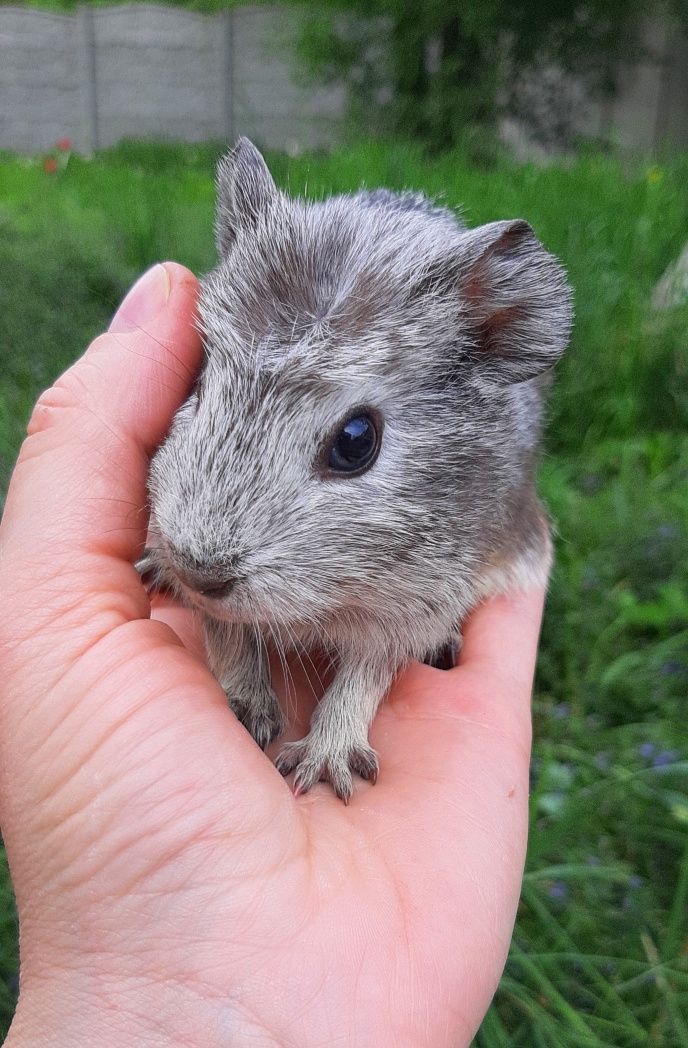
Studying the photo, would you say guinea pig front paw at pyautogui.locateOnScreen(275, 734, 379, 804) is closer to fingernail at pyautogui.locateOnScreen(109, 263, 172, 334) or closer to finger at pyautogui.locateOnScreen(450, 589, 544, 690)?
finger at pyautogui.locateOnScreen(450, 589, 544, 690)

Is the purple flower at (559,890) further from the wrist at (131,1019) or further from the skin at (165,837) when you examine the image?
the wrist at (131,1019)

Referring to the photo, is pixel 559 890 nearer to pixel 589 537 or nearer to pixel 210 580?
pixel 210 580

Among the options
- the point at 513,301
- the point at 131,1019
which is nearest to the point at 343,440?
the point at 513,301

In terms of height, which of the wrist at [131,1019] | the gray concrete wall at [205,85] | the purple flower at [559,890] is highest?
the gray concrete wall at [205,85]

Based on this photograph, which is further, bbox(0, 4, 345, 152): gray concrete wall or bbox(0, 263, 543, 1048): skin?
bbox(0, 4, 345, 152): gray concrete wall

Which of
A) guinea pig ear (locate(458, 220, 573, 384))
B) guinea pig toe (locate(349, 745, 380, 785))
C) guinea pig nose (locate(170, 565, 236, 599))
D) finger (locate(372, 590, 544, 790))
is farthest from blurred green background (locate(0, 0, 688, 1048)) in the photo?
guinea pig nose (locate(170, 565, 236, 599))

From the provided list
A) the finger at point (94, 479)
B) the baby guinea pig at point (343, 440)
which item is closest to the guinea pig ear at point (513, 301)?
the baby guinea pig at point (343, 440)

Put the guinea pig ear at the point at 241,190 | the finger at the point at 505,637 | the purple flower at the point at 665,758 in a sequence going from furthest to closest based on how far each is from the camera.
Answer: the purple flower at the point at 665,758, the finger at the point at 505,637, the guinea pig ear at the point at 241,190
